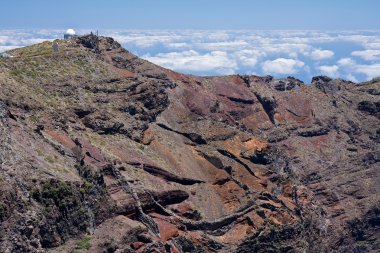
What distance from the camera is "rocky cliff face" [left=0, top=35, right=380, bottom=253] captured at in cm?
4722

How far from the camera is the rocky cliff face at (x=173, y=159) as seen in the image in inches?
1859

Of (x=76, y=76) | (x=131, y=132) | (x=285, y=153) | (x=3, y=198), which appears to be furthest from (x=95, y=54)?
(x=3, y=198)

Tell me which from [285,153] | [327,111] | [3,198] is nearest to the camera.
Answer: [3,198]

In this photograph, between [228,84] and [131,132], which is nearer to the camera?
[131,132]

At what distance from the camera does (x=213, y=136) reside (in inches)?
2899

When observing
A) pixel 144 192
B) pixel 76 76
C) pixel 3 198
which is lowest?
pixel 144 192

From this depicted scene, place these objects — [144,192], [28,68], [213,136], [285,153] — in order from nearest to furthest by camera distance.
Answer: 1. [144,192]
2. [28,68]
3. [213,136]
4. [285,153]

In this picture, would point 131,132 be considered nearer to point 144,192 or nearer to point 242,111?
point 144,192

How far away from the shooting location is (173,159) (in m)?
64.9

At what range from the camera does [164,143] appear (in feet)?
219

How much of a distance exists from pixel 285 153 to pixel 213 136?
53.7 feet

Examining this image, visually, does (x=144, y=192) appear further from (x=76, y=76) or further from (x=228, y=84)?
(x=228, y=84)

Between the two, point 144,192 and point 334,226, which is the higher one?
point 144,192

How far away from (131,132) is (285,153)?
29.2 metres
